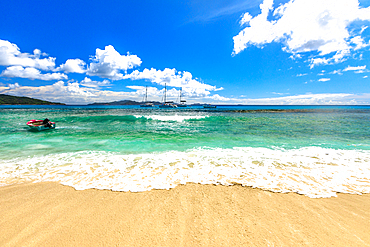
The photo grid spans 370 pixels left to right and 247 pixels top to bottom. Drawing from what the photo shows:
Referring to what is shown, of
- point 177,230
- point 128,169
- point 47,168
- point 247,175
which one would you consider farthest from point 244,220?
point 47,168

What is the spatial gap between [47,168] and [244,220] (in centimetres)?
802

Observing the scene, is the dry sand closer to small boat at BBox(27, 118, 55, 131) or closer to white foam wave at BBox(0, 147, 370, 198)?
white foam wave at BBox(0, 147, 370, 198)

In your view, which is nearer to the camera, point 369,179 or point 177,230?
point 177,230

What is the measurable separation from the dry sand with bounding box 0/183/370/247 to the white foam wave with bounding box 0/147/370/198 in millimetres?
546

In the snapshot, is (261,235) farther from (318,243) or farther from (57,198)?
(57,198)

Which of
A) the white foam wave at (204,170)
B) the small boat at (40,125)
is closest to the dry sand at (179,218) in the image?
the white foam wave at (204,170)

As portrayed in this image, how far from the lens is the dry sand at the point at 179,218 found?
2.87 m

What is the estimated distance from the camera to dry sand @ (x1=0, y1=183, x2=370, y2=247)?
2871mm

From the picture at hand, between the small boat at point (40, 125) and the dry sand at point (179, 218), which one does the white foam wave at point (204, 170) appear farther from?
the small boat at point (40, 125)

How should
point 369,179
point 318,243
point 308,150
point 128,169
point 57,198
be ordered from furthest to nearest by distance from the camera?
point 308,150
point 128,169
point 369,179
point 57,198
point 318,243

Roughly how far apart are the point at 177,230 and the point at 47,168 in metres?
6.76

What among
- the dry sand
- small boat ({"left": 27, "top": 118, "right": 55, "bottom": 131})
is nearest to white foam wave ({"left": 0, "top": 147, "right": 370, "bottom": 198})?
the dry sand

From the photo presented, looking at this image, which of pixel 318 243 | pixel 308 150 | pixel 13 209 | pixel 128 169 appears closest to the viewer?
pixel 318 243

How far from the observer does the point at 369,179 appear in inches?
221
